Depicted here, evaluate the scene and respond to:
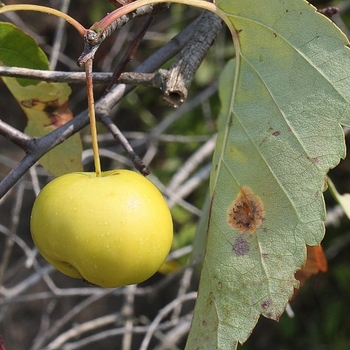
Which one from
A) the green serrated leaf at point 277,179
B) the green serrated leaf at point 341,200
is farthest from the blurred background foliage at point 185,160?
the green serrated leaf at point 277,179

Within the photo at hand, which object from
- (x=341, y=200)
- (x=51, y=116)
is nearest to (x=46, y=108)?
(x=51, y=116)

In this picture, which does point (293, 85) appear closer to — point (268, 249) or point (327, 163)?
point (327, 163)

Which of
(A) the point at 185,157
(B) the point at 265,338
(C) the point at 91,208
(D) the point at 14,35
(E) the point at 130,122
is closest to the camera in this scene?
(C) the point at 91,208

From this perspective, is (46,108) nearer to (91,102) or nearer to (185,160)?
(91,102)

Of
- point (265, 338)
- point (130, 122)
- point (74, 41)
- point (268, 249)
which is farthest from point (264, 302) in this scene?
point (74, 41)

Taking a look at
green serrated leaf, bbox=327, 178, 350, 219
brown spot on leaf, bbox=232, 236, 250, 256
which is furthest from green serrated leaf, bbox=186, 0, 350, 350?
green serrated leaf, bbox=327, 178, 350, 219

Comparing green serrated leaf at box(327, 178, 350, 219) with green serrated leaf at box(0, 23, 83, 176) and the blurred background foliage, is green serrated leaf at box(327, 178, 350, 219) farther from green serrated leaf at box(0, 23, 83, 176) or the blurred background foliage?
the blurred background foliage

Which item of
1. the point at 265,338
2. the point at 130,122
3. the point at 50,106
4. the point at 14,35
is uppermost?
the point at 14,35
